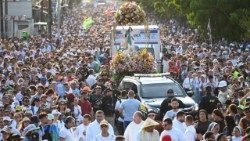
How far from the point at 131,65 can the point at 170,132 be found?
13.8 metres

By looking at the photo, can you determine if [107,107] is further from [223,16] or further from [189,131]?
[223,16]

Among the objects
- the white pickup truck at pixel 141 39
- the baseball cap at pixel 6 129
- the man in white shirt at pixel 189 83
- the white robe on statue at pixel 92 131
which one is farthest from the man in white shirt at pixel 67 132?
the white pickup truck at pixel 141 39

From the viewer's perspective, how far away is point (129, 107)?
19.2 m

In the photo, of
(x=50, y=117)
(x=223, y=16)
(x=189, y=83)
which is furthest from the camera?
(x=223, y=16)

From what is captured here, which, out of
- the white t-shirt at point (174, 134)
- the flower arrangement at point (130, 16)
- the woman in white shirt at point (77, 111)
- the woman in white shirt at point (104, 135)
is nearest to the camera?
the white t-shirt at point (174, 134)

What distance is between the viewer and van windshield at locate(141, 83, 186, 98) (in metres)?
22.3

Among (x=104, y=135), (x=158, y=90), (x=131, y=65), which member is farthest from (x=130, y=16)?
(x=104, y=135)

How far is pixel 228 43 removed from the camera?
46.2m

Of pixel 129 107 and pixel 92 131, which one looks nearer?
pixel 92 131

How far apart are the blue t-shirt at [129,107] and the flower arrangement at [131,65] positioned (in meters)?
8.65

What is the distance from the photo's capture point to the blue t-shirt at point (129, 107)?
1922 centimetres

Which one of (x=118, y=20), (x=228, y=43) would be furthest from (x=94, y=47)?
(x=228, y=43)

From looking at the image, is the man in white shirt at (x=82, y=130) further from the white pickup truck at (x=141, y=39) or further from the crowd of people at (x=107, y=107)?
the white pickup truck at (x=141, y=39)

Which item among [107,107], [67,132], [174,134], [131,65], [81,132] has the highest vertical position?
[131,65]
